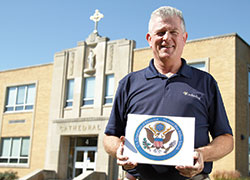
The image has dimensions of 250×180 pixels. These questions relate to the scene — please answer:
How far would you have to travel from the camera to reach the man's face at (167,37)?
226 centimetres

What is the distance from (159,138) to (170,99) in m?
0.28

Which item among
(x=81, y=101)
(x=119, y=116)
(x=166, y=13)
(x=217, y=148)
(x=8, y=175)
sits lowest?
(x=8, y=175)

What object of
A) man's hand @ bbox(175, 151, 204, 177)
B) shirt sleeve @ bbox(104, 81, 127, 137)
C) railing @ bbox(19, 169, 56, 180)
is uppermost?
shirt sleeve @ bbox(104, 81, 127, 137)

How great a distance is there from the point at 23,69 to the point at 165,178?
25591mm

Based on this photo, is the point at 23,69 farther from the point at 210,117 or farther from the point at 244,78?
the point at 210,117

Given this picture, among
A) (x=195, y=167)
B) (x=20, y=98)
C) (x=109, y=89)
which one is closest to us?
(x=195, y=167)

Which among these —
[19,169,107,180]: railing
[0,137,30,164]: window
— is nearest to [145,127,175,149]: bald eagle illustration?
[19,169,107,180]: railing

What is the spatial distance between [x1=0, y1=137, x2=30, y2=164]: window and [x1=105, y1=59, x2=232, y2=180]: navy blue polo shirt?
23.1 meters

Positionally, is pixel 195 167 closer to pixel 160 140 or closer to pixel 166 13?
pixel 160 140

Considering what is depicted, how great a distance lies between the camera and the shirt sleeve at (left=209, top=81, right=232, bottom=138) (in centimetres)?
228

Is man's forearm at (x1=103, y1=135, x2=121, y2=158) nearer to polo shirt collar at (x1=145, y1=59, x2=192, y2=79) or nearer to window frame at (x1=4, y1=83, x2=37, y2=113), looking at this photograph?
polo shirt collar at (x1=145, y1=59, x2=192, y2=79)

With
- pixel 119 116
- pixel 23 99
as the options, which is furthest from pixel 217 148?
pixel 23 99

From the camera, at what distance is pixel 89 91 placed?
23047mm

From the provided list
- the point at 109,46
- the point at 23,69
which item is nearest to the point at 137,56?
the point at 109,46
